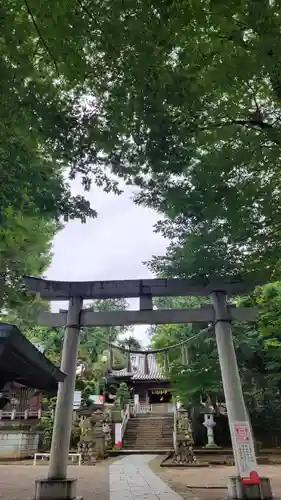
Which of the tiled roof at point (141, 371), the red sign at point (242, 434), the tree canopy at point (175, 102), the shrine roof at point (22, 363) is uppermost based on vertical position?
the tiled roof at point (141, 371)

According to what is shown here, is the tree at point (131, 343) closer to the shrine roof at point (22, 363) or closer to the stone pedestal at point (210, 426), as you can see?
the stone pedestal at point (210, 426)

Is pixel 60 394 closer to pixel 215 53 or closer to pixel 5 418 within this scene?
pixel 215 53

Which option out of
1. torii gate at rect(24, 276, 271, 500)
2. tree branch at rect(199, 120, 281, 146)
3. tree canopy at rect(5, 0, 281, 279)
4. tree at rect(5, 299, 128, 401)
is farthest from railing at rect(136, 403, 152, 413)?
tree branch at rect(199, 120, 281, 146)

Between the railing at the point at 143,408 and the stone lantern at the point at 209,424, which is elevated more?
the railing at the point at 143,408

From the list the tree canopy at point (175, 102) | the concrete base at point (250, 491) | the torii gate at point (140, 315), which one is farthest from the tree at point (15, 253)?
the concrete base at point (250, 491)

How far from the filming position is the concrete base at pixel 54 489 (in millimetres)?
6895

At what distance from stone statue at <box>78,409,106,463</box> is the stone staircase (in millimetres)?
3074

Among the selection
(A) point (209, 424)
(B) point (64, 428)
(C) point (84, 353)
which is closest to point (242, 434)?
(B) point (64, 428)

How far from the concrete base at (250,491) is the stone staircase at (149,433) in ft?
46.4

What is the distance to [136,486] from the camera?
→ 370 inches

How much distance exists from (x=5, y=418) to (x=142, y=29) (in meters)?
22.2

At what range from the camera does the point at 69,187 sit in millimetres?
5082

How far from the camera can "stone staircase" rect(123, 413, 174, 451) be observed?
21062 mm

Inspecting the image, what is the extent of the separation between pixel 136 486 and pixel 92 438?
926 cm
